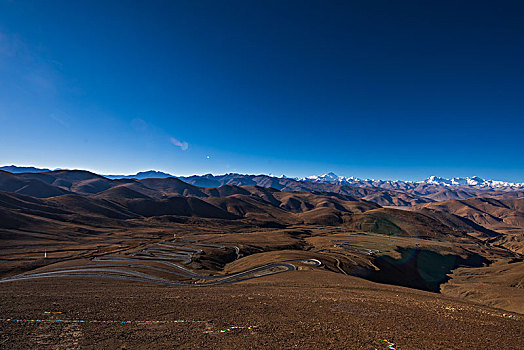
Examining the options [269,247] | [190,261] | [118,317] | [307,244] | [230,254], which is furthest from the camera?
[307,244]

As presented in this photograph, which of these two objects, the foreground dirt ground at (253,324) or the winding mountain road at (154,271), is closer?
the foreground dirt ground at (253,324)

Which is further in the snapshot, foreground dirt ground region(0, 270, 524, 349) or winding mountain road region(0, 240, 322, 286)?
winding mountain road region(0, 240, 322, 286)

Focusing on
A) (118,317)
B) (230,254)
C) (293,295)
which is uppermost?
(118,317)

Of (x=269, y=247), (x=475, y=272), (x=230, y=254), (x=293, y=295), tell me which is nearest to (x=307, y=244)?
(x=269, y=247)

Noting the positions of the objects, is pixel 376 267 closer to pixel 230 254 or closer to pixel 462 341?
pixel 230 254

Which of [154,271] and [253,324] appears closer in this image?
[253,324]

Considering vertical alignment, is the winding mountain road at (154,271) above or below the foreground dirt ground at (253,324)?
below

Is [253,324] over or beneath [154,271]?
over

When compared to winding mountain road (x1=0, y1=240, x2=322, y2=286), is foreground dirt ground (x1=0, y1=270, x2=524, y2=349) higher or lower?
higher
